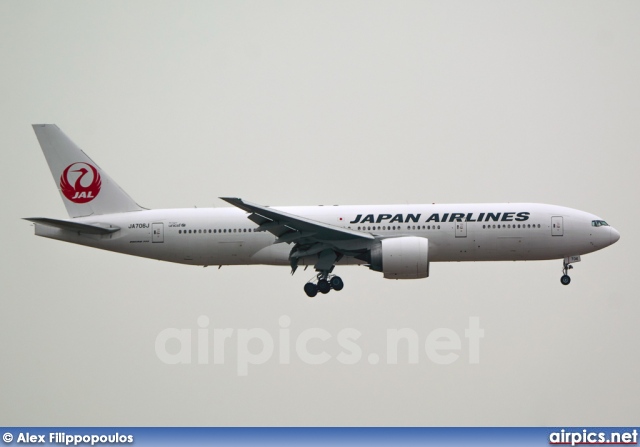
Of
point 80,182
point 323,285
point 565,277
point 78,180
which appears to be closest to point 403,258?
point 323,285

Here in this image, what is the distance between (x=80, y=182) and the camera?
5009cm

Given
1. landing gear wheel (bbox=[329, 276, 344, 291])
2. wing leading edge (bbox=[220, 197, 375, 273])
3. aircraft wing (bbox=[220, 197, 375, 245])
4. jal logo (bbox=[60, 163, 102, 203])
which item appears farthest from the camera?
jal logo (bbox=[60, 163, 102, 203])

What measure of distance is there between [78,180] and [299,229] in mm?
11564

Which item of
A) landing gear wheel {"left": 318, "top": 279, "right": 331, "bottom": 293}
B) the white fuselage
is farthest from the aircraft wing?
landing gear wheel {"left": 318, "top": 279, "right": 331, "bottom": 293}

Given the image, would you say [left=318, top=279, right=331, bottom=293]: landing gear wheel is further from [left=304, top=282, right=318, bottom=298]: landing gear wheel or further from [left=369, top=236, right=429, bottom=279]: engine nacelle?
[left=369, top=236, right=429, bottom=279]: engine nacelle

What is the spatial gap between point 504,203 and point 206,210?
12.7 meters

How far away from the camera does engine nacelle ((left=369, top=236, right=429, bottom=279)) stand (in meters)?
44.3

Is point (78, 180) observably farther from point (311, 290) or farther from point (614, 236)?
point (614, 236)

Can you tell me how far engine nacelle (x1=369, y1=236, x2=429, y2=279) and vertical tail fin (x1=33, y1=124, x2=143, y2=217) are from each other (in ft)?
38.8

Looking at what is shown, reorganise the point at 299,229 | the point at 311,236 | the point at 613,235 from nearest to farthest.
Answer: the point at 299,229, the point at 311,236, the point at 613,235

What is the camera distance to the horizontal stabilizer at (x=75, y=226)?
46.6 metres

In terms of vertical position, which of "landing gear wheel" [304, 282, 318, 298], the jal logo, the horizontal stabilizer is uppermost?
the jal logo

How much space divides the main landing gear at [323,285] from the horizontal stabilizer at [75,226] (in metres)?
8.85

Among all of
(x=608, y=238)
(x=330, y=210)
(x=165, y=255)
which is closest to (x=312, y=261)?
(x=330, y=210)
